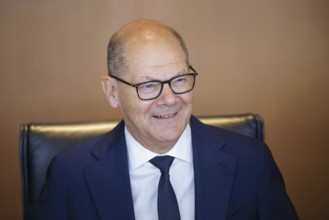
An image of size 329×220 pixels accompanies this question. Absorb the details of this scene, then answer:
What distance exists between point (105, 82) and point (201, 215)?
1.75ft

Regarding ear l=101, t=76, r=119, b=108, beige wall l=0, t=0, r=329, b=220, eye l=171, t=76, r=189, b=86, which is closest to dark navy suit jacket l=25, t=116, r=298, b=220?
ear l=101, t=76, r=119, b=108

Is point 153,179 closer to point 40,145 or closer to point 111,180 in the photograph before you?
point 111,180

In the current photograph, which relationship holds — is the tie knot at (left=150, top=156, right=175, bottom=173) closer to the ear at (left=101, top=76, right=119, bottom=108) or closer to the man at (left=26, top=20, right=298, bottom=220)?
the man at (left=26, top=20, right=298, bottom=220)

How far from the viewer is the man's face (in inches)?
46.9

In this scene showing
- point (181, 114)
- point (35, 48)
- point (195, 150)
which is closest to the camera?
point (181, 114)

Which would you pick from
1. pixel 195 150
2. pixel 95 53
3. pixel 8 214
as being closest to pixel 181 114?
pixel 195 150

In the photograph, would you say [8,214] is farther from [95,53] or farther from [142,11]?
[142,11]

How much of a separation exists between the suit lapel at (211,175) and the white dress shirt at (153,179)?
0.04 metres

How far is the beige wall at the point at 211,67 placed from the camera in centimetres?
209

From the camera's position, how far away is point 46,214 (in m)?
1.30

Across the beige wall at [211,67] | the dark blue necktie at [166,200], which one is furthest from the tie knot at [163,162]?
the beige wall at [211,67]

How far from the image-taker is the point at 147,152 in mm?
1334

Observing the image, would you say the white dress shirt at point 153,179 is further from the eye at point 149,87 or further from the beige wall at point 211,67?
the beige wall at point 211,67

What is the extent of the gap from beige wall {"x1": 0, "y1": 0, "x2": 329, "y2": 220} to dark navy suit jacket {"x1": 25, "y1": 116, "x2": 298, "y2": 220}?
835 millimetres
